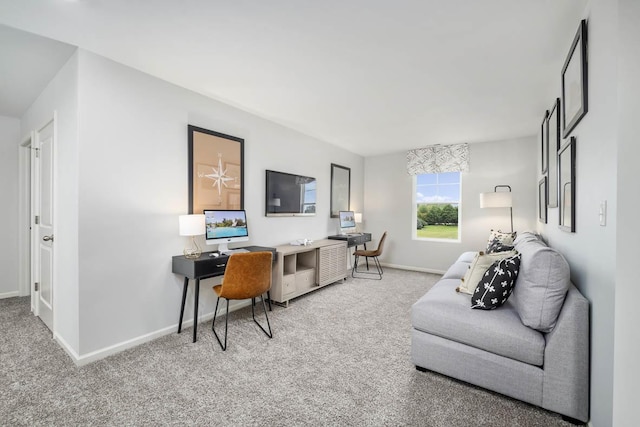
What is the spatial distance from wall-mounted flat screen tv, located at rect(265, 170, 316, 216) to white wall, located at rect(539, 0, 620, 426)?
3.13 metres

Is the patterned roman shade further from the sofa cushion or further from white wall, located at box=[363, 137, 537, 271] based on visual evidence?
the sofa cushion

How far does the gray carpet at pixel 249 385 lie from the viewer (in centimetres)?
162

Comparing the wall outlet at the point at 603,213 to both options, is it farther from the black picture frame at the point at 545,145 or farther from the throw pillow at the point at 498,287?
the black picture frame at the point at 545,145

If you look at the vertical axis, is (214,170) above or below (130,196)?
above

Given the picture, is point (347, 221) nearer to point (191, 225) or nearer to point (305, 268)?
point (305, 268)

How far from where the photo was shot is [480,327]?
181cm

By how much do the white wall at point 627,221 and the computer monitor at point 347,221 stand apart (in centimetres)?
409

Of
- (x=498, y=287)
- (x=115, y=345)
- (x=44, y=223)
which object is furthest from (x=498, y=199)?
(x=44, y=223)

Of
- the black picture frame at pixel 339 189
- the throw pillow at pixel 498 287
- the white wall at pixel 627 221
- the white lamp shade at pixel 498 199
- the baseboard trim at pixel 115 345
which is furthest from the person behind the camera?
the black picture frame at pixel 339 189

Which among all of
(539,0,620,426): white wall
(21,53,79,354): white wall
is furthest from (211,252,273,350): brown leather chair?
(539,0,620,426): white wall

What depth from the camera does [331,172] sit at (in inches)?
204

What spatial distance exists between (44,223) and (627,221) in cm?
444

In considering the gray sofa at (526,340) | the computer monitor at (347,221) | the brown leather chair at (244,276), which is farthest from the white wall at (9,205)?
the gray sofa at (526,340)

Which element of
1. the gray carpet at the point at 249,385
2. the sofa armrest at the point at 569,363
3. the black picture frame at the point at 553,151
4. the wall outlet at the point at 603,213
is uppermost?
→ the black picture frame at the point at 553,151
